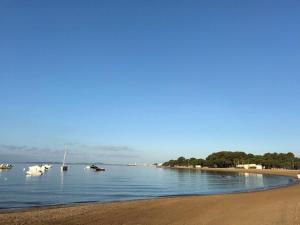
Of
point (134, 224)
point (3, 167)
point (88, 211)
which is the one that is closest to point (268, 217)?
point (134, 224)

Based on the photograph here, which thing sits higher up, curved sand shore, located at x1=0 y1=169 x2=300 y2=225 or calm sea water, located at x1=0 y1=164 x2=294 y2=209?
calm sea water, located at x1=0 y1=164 x2=294 y2=209

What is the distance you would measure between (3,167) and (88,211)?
18181 centimetres

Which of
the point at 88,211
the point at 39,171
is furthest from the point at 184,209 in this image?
the point at 39,171

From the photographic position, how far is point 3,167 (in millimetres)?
195000

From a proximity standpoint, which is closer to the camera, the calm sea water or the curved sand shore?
the curved sand shore

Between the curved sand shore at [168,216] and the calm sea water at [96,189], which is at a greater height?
the calm sea water at [96,189]

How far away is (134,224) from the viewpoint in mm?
22406

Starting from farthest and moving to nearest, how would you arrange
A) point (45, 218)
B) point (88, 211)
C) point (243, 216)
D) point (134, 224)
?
point (88, 211) < point (243, 216) < point (45, 218) < point (134, 224)

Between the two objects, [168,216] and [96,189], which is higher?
[96,189]

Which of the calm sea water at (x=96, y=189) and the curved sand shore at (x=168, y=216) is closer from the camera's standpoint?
the curved sand shore at (x=168, y=216)

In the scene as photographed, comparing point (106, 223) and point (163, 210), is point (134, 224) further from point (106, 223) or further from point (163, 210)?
point (163, 210)

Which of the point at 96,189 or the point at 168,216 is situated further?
the point at 96,189

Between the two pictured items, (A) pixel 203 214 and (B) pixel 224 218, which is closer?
(B) pixel 224 218

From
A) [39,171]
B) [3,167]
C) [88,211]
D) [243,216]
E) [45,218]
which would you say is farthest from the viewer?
[3,167]
